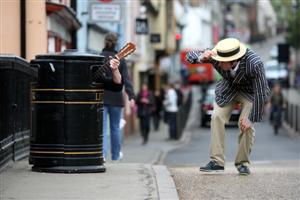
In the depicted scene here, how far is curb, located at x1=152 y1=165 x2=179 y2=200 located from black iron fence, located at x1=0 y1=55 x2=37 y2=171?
1.70 meters

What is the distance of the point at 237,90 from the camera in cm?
929

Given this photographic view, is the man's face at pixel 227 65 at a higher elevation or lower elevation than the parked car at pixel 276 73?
higher

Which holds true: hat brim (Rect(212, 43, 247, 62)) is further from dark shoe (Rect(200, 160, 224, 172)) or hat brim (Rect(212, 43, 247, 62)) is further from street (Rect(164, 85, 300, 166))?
street (Rect(164, 85, 300, 166))

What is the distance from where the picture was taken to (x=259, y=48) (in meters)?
113

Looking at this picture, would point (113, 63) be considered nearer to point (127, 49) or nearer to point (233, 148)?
point (127, 49)

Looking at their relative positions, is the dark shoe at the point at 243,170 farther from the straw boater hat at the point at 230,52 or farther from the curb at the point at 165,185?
the straw boater hat at the point at 230,52

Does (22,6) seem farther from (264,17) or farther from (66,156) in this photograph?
(264,17)

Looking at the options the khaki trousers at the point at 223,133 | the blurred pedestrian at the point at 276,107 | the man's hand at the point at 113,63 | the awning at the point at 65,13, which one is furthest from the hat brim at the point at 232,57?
the blurred pedestrian at the point at 276,107

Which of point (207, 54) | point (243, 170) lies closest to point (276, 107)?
point (243, 170)

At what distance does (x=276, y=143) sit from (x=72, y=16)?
9659mm

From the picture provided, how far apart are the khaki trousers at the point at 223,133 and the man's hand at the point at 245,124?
0.06 m

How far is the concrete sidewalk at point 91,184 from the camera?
7707 millimetres

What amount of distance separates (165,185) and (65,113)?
145cm

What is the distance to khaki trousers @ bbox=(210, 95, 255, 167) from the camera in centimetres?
923
